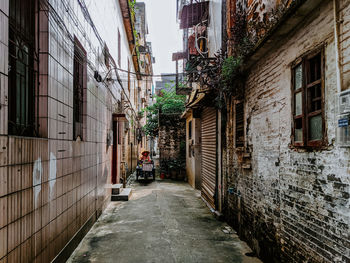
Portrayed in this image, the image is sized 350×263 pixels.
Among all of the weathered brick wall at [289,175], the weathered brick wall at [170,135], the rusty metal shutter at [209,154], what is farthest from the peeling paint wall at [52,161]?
the weathered brick wall at [170,135]

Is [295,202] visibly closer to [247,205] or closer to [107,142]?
[247,205]

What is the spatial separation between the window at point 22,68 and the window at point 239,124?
4464mm

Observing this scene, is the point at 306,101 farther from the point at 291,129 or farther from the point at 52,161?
the point at 52,161

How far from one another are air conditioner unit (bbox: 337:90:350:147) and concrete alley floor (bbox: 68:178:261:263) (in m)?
3.20

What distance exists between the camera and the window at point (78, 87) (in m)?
5.20

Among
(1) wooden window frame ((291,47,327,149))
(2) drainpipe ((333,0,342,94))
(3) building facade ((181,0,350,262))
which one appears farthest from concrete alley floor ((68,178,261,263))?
(2) drainpipe ((333,0,342,94))

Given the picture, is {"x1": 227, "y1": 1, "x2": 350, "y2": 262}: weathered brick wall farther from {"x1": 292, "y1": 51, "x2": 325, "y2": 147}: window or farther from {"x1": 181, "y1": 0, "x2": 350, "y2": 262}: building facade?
{"x1": 292, "y1": 51, "x2": 325, "y2": 147}: window

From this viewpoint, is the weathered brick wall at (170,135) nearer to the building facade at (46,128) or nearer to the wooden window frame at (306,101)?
the building facade at (46,128)

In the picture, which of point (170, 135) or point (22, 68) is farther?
point (170, 135)

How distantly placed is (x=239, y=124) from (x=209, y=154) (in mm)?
3452

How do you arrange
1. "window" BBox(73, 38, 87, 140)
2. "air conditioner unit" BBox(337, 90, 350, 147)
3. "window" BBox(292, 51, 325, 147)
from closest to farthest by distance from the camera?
"air conditioner unit" BBox(337, 90, 350, 147)
"window" BBox(292, 51, 325, 147)
"window" BBox(73, 38, 87, 140)

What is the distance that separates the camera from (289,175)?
12.8 feet

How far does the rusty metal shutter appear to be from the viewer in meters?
8.86

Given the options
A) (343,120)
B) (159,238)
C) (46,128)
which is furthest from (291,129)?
(159,238)
